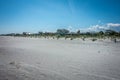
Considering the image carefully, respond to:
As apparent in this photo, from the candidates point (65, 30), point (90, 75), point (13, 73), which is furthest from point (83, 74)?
point (65, 30)

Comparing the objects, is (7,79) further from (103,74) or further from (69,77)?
(103,74)

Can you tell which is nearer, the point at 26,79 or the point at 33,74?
the point at 26,79

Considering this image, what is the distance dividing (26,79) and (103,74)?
344 centimetres

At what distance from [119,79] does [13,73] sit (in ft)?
15.5

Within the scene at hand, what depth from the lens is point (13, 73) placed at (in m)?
5.44

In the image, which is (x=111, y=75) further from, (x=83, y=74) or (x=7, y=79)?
(x=7, y=79)

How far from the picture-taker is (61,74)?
5.32 metres

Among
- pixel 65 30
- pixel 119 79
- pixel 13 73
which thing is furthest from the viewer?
pixel 65 30

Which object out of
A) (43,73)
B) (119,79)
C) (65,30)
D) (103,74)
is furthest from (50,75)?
(65,30)

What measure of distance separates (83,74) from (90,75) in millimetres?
318

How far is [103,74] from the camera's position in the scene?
527 cm

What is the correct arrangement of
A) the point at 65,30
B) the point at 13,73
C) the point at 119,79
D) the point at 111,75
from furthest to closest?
1. the point at 65,30
2. the point at 13,73
3. the point at 111,75
4. the point at 119,79

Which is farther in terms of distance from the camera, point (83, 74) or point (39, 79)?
point (83, 74)

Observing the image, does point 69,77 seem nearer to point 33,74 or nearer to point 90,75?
point 90,75
